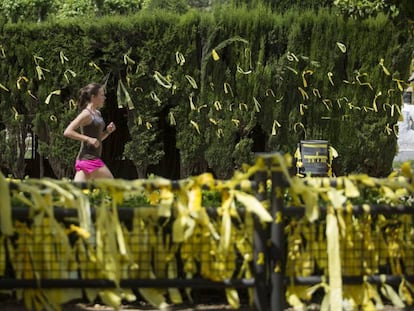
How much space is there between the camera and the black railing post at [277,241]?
3.65 meters

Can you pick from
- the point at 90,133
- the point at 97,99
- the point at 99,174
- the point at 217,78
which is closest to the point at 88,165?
the point at 99,174

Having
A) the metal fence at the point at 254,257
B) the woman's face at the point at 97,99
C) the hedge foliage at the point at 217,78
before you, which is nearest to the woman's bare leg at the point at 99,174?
the woman's face at the point at 97,99

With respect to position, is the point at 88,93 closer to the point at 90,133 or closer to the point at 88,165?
the point at 90,133

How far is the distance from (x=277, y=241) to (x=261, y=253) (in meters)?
0.11

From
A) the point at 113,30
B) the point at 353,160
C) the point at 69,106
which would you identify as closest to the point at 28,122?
the point at 69,106

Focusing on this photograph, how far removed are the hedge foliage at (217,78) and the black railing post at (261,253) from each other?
693 cm

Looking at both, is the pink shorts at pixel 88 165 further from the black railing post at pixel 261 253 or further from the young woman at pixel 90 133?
the black railing post at pixel 261 253

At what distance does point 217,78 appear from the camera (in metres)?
10.6

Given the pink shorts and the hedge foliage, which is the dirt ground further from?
the hedge foliage

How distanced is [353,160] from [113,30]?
4.32 meters

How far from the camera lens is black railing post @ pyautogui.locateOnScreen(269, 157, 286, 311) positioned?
365 cm

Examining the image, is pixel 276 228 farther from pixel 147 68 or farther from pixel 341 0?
pixel 341 0

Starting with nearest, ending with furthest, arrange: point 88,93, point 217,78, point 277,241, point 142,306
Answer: point 277,241 → point 142,306 → point 88,93 → point 217,78

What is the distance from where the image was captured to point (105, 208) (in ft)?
11.8
